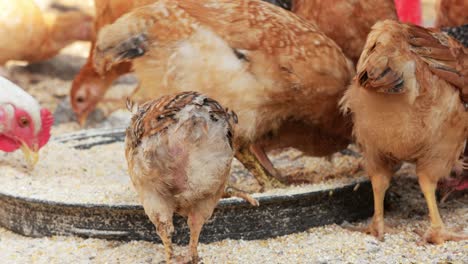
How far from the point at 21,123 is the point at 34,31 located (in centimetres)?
248

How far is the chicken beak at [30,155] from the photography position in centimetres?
409

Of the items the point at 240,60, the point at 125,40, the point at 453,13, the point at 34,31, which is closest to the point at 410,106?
the point at 240,60

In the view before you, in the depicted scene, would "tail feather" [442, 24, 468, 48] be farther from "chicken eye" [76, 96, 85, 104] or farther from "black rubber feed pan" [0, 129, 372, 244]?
"chicken eye" [76, 96, 85, 104]

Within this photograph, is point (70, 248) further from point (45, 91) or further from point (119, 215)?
point (45, 91)

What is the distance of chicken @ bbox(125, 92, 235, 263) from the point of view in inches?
107

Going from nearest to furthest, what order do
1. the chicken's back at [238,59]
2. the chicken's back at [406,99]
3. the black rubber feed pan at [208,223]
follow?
the chicken's back at [406,99] < the black rubber feed pan at [208,223] < the chicken's back at [238,59]

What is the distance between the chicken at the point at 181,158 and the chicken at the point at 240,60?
484mm

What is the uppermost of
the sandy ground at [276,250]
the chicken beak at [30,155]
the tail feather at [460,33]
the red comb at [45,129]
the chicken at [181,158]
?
the tail feather at [460,33]

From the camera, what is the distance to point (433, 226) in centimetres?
334

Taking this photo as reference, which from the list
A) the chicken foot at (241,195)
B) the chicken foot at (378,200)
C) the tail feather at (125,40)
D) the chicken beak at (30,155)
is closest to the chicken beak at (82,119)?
the chicken beak at (30,155)

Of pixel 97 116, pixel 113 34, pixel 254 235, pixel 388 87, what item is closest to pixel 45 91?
pixel 97 116

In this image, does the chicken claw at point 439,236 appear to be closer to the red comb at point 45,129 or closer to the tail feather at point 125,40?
the tail feather at point 125,40

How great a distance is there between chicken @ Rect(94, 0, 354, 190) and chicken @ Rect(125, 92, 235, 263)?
19.0 inches

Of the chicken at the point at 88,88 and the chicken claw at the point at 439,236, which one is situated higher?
the chicken claw at the point at 439,236
